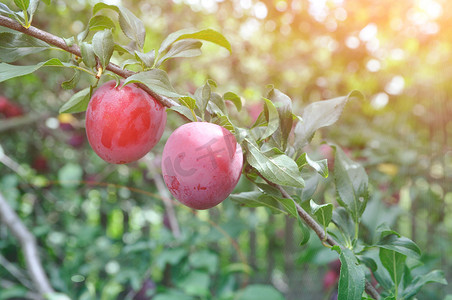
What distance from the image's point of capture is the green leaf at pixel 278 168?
1.34 feet

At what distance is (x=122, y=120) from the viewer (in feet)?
1.55

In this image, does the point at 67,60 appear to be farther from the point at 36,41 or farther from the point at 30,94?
the point at 30,94

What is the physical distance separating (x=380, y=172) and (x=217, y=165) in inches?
55.2

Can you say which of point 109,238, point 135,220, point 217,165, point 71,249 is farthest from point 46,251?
point 217,165

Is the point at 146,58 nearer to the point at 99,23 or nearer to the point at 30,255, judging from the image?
the point at 99,23

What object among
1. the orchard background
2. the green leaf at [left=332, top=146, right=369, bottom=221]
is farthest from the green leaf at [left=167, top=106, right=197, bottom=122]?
the green leaf at [left=332, top=146, right=369, bottom=221]

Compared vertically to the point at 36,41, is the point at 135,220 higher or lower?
lower

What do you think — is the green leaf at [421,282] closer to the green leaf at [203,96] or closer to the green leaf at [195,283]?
the green leaf at [203,96]

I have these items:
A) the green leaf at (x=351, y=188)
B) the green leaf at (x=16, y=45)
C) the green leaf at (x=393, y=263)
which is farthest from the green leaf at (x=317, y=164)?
the green leaf at (x=16, y=45)

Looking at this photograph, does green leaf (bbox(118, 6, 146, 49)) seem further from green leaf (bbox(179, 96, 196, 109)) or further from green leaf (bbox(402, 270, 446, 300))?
green leaf (bbox(402, 270, 446, 300))

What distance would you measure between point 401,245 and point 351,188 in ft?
0.32

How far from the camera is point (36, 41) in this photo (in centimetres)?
47

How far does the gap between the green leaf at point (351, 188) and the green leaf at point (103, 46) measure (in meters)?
0.33

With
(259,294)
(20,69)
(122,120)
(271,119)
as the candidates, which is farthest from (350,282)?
(259,294)
